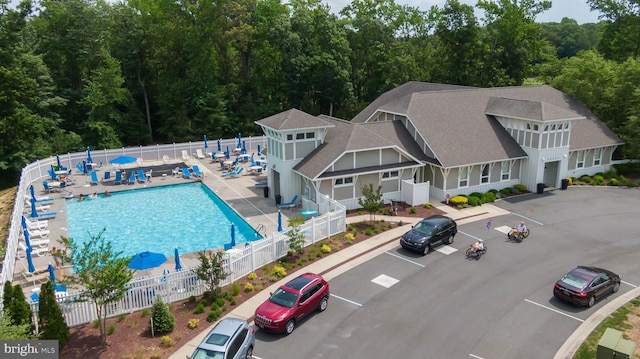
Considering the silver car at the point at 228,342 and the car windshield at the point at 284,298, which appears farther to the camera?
the car windshield at the point at 284,298

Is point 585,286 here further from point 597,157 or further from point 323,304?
point 597,157

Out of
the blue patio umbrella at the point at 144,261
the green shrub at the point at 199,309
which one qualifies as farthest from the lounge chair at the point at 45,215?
the green shrub at the point at 199,309

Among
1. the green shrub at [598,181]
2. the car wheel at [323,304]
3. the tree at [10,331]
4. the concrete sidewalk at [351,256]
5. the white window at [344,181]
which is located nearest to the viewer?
the tree at [10,331]

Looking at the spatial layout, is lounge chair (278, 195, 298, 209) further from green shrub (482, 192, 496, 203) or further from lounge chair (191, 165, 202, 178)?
green shrub (482, 192, 496, 203)

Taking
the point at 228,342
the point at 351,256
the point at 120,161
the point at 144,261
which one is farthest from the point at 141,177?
the point at 228,342

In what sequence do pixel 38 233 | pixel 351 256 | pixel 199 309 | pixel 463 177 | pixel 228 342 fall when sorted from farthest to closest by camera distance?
pixel 463 177 → pixel 38 233 → pixel 351 256 → pixel 199 309 → pixel 228 342

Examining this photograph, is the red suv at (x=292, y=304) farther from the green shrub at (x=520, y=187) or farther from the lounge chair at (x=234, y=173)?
the lounge chair at (x=234, y=173)
